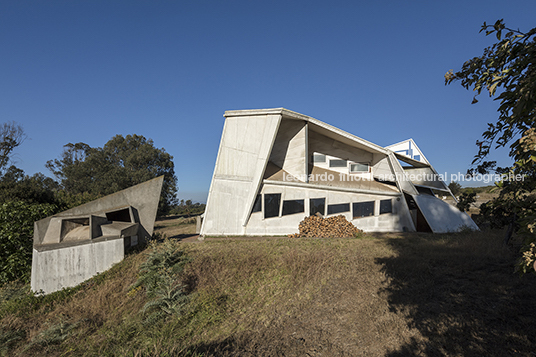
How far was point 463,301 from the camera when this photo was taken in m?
6.36

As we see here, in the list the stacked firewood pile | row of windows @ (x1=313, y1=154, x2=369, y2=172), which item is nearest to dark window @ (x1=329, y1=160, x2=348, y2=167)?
row of windows @ (x1=313, y1=154, x2=369, y2=172)

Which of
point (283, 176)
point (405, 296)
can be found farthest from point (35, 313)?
point (283, 176)

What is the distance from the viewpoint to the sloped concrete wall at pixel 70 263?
8.44 metres

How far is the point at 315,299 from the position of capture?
7.04m

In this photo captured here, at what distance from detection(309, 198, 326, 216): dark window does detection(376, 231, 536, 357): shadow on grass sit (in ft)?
22.3

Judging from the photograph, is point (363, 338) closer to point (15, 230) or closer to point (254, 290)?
→ point (254, 290)

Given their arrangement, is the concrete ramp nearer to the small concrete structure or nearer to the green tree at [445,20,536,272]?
the green tree at [445,20,536,272]

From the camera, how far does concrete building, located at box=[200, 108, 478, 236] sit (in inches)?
609

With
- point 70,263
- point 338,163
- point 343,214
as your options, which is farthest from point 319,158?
point 70,263

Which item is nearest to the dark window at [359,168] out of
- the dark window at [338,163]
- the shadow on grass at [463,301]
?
the dark window at [338,163]

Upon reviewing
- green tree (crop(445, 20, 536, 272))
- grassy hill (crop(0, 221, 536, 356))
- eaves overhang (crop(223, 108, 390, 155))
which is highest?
eaves overhang (crop(223, 108, 390, 155))

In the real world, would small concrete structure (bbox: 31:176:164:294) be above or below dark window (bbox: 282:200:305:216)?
below

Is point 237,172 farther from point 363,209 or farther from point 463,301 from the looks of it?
point 463,301

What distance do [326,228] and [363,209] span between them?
3.48m
